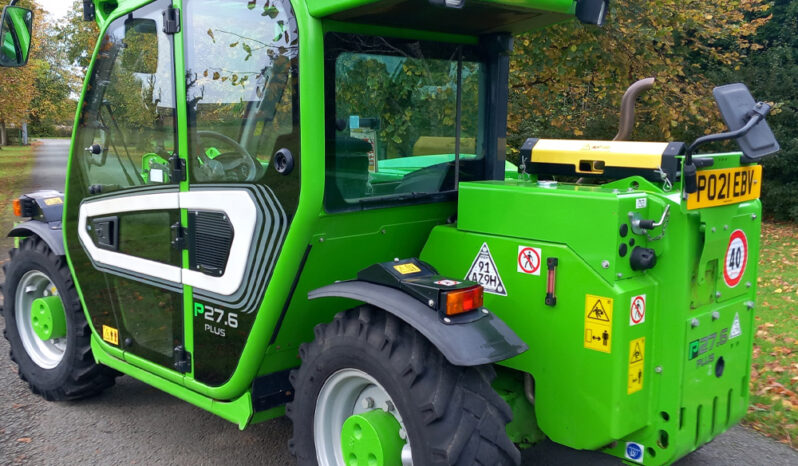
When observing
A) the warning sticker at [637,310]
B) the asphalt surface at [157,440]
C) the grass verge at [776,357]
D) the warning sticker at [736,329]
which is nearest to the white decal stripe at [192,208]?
the asphalt surface at [157,440]

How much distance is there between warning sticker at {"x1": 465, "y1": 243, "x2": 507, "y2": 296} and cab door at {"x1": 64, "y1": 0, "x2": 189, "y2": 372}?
4.57 feet

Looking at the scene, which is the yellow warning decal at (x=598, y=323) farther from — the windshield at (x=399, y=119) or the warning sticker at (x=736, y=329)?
the windshield at (x=399, y=119)

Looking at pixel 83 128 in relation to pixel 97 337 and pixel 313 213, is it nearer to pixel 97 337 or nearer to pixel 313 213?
pixel 97 337

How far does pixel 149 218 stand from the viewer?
3.52 meters

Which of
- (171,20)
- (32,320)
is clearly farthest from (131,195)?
(32,320)

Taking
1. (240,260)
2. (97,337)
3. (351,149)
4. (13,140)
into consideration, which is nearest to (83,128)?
(97,337)

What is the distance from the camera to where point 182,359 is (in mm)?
3500

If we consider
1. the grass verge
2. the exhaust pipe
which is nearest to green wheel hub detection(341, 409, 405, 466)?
the exhaust pipe

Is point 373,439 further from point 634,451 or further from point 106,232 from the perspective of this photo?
point 106,232

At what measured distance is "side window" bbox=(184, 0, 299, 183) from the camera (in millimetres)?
2869

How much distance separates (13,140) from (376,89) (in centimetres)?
5905

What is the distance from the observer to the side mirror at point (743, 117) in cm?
269

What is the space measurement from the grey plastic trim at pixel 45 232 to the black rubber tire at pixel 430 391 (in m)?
2.33

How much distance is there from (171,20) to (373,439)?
2.04m
